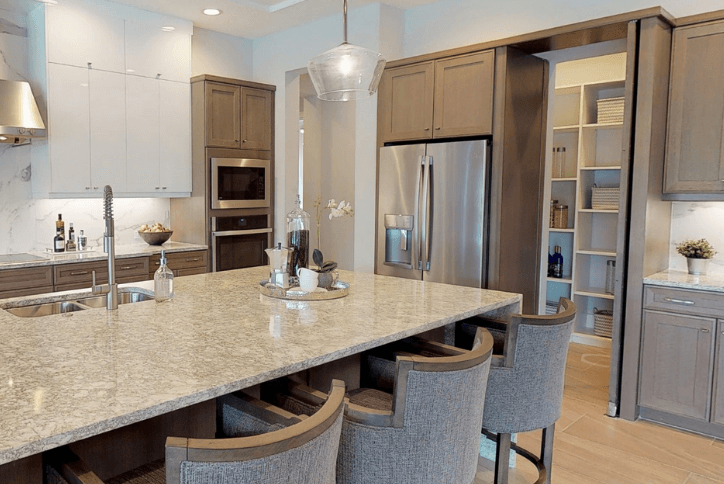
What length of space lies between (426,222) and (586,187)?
2031mm

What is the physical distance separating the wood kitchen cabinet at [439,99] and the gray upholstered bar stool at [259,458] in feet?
9.71

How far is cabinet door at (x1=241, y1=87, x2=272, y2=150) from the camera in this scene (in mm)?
5297

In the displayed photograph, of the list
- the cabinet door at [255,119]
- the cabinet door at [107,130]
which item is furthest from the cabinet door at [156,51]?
the cabinet door at [255,119]

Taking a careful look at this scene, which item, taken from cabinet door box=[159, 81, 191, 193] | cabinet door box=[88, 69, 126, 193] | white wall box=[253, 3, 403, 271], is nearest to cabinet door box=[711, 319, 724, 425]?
white wall box=[253, 3, 403, 271]

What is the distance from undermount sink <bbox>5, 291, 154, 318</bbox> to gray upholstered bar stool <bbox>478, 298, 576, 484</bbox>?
1.73 metres

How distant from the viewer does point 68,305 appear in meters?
2.69

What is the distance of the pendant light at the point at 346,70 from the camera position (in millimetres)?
2688

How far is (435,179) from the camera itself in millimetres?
4078

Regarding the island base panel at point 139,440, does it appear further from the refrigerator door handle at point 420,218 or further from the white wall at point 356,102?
the white wall at point 356,102

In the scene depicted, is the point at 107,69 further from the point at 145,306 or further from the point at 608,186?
the point at 608,186

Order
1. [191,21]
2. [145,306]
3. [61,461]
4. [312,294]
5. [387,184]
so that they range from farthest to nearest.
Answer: [191,21] < [387,184] < [312,294] < [145,306] < [61,461]

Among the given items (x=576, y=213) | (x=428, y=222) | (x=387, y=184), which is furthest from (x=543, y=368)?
(x=576, y=213)

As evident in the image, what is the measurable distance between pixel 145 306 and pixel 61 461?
107cm

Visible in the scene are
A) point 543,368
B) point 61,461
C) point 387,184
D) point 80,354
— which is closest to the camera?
point 61,461
